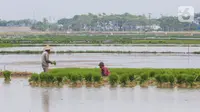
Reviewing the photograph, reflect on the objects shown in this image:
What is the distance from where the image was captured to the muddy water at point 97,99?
548 inches

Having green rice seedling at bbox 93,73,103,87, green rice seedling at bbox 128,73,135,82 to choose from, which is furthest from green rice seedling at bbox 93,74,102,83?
green rice seedling at bbox 128,73,135,82

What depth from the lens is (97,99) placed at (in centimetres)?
1572

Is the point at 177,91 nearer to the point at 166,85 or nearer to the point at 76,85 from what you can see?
the point at 166,85

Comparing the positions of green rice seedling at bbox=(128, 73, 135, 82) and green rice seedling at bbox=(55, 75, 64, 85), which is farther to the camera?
green rice seedling at bbox=(128, 73, 135, 82)

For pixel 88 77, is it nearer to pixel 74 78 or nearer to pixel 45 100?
pixel 74 78

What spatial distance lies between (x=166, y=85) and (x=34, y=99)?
502 centimetres

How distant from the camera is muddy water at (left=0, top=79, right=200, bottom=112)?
45.7ft

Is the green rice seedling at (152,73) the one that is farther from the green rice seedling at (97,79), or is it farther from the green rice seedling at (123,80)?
the green rice seedling at (97,79)

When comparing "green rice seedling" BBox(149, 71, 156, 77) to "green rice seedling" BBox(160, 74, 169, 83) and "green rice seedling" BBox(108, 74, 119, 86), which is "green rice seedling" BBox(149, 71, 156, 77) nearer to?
"green rice seedling" BBox(160, 74, 169, 83)

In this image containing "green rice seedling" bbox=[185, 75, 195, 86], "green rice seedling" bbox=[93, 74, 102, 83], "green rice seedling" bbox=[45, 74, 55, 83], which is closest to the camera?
"green rice seedling" bbox=[185, 75, 195, 86]

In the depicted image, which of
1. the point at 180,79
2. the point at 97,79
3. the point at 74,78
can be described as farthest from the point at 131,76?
the point at 74,78

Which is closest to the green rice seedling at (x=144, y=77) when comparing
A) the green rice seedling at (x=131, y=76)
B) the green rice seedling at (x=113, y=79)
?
the green rice seedling at (x=131, y=76)

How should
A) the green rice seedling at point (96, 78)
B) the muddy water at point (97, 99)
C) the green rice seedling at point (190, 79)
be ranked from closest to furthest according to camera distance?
1. the muddy water at point (97, 99)
2. the green rice seedling at point (190, 79)
3. the green rice seedling at point (96, 78)

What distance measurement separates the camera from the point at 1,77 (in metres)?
23.6
